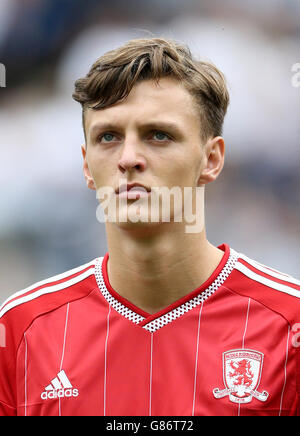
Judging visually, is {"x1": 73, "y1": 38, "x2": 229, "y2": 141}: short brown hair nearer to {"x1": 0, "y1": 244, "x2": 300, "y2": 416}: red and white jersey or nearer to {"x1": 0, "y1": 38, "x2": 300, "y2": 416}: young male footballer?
{"x1": 0, "y1": 38, "x2": 300, "y2": 416}: young male footballer

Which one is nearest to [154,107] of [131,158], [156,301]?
[131,158]

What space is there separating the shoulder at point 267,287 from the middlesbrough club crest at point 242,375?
0.19 metres

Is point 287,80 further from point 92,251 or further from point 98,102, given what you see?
point 98,102

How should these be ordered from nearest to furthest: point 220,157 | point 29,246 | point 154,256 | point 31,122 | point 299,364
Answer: point 299,364, point 154,256, point 220,157, point 29,246, point 31,122

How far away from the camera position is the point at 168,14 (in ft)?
18.0

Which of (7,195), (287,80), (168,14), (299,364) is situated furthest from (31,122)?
(299,364)

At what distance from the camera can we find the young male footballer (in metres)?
2.17

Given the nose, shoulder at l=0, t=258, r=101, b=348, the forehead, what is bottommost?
shoulder at l=0, t=258, r=101, b=348

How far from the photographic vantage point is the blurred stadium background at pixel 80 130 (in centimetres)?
490

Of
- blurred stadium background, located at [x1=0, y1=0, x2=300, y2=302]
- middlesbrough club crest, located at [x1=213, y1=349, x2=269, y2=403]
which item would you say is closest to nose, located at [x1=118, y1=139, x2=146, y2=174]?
middlesbrough club crest, located at [x1=213, y1=349, x2=269, y2=403]

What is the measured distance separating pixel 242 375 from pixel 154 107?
3.26 feet

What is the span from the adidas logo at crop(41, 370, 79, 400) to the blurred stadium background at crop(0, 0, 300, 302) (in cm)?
264

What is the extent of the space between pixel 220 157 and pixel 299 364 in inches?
33.7

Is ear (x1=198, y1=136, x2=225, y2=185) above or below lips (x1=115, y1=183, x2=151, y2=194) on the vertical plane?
above
